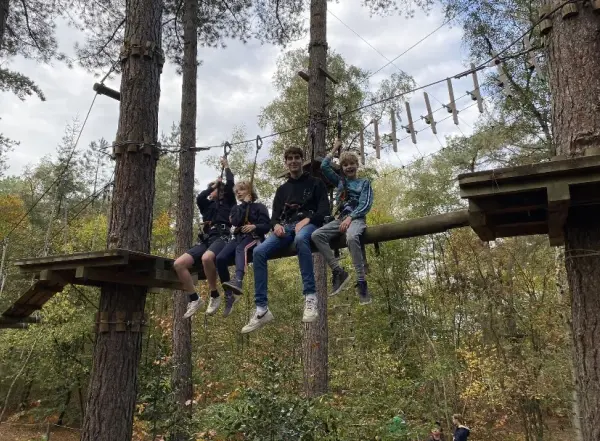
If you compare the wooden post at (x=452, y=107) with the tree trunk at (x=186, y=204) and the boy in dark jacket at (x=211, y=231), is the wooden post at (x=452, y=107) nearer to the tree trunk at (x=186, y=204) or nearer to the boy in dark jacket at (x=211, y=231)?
the boy in dark jacket at (x=211, y=231)

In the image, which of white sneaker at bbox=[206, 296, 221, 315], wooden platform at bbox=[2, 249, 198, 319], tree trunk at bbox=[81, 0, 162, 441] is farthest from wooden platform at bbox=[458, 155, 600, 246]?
tree trunk at bbox=[81, 0, 162, 441]

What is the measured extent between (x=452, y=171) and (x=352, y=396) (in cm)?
900

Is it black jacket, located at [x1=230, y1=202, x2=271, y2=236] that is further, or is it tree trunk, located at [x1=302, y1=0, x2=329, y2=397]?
tree trunk, located at [x1=302, y1=0, x2=329, y2=397]

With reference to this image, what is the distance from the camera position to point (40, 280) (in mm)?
4160

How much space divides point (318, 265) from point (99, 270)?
3.45m

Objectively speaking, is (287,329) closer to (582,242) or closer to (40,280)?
(40,280)

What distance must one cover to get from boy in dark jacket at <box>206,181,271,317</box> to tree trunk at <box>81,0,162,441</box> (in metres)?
0.85

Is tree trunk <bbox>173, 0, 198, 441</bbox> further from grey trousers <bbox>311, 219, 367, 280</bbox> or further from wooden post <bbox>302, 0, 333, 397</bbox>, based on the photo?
grey trousers <bbox>311, 219, 367, 280</bbox>

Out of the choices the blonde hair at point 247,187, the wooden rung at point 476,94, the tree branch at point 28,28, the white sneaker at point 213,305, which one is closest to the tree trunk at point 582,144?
the wooden rung at point 476,94

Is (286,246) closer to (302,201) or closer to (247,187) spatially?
(302,201)

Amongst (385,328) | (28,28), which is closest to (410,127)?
(28,28)

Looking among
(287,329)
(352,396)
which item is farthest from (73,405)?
(352,396)

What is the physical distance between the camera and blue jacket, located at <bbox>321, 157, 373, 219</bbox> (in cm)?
384

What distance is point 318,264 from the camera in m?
6.77
